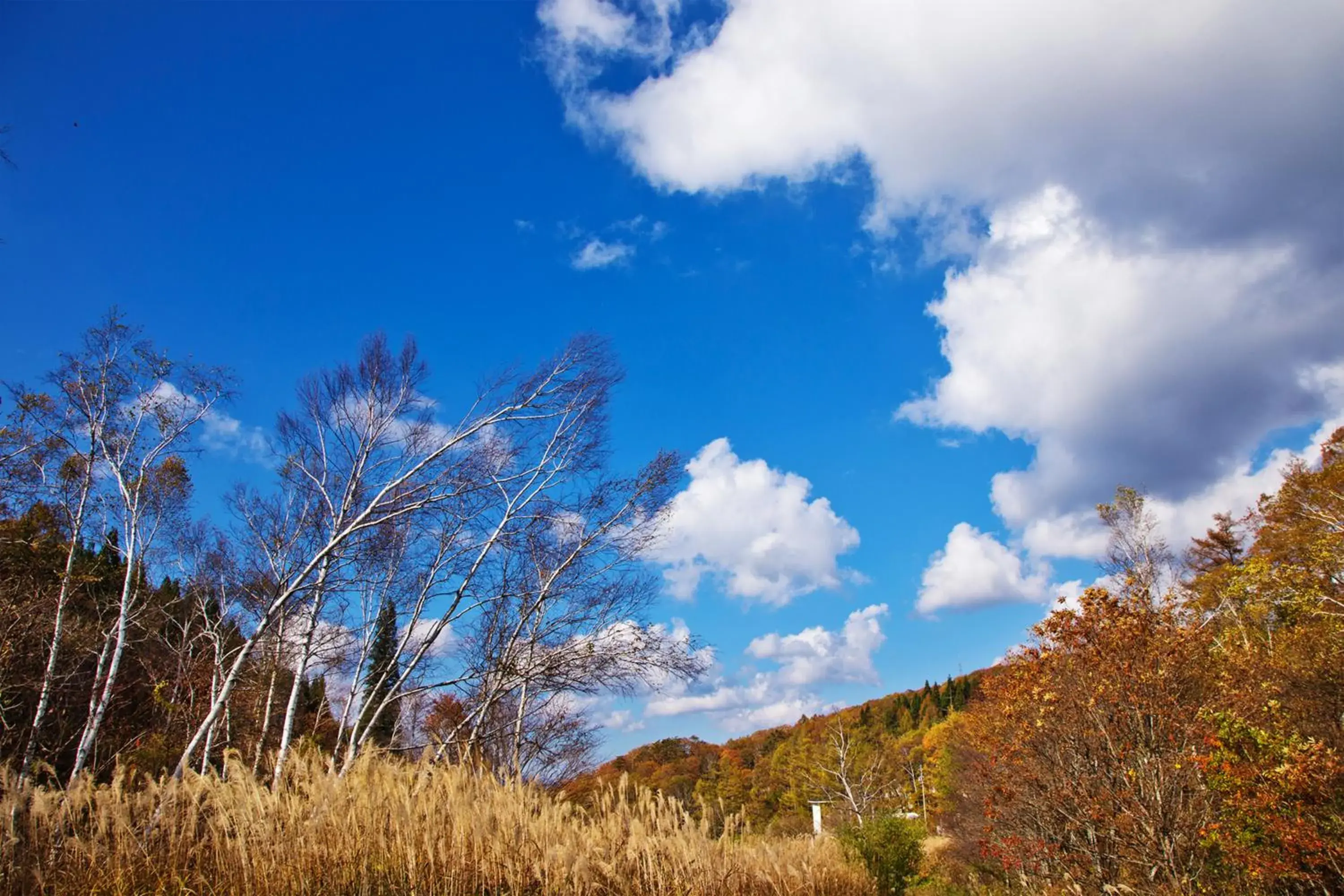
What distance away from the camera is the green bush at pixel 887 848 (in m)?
19.2

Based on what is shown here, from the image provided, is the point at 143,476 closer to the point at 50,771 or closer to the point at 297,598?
the point at 297,598

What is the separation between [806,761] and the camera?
58000 millimetres

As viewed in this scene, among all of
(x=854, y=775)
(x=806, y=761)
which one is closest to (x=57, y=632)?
(x=854, y=775)

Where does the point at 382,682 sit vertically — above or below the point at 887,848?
above

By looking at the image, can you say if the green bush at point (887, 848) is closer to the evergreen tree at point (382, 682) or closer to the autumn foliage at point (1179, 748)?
the autumn foliage at point (1179, 748)

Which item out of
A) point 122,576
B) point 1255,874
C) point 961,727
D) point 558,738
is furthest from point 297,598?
point 961,727

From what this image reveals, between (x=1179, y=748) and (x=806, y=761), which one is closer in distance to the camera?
(x=1179, y=748)

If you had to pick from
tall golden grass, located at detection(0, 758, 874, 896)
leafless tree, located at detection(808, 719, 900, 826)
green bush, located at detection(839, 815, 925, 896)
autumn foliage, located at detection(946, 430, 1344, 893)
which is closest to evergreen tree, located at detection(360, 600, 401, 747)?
tall golden grass, located at detection(0, 758, 874, 896)

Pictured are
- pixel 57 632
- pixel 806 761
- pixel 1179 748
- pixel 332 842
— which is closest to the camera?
pixel 332 842

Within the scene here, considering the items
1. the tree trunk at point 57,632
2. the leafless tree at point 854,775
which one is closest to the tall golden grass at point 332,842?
the tree trunk at point 57,632

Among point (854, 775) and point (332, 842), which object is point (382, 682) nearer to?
point (332, 842)

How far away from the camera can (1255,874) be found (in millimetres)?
9406

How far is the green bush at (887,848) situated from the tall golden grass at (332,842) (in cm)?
1578

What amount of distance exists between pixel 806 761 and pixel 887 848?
133ft
